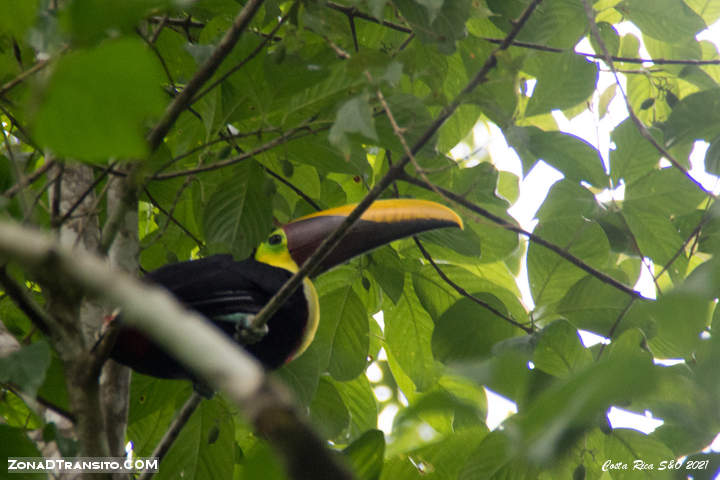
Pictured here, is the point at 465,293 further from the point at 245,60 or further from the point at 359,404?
the point at 245,60

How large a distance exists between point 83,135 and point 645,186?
6.37ft

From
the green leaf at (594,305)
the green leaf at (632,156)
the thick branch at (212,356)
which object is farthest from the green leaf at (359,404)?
the thick branch at (212,356)

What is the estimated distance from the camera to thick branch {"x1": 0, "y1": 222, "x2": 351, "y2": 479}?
52cm

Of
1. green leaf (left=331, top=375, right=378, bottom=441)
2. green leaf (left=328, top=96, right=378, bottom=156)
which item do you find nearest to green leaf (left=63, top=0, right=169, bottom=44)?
green leaf (left=328, top=96, right=378, bottom=156)

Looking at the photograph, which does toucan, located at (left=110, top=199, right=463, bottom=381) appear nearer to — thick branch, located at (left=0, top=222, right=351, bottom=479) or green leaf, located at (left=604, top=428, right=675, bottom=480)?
green leaf, located at (left=604, top=428, right=675, bottom=480)

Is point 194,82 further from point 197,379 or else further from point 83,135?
point 83,135

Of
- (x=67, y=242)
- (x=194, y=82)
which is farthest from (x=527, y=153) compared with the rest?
(x=67, y=242)

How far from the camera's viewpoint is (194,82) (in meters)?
1.45

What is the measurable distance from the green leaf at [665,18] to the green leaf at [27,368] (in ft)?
5.90

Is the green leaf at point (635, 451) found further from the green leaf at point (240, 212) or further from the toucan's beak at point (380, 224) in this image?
the green leaf at point (240, 212)

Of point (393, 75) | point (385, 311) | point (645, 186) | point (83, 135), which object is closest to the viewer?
point (83, 135)

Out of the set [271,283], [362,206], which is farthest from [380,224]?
[362,206]

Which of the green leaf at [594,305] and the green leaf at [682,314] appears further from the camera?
the green leaf at [594,305]

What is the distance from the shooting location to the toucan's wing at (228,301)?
184 centimetres
